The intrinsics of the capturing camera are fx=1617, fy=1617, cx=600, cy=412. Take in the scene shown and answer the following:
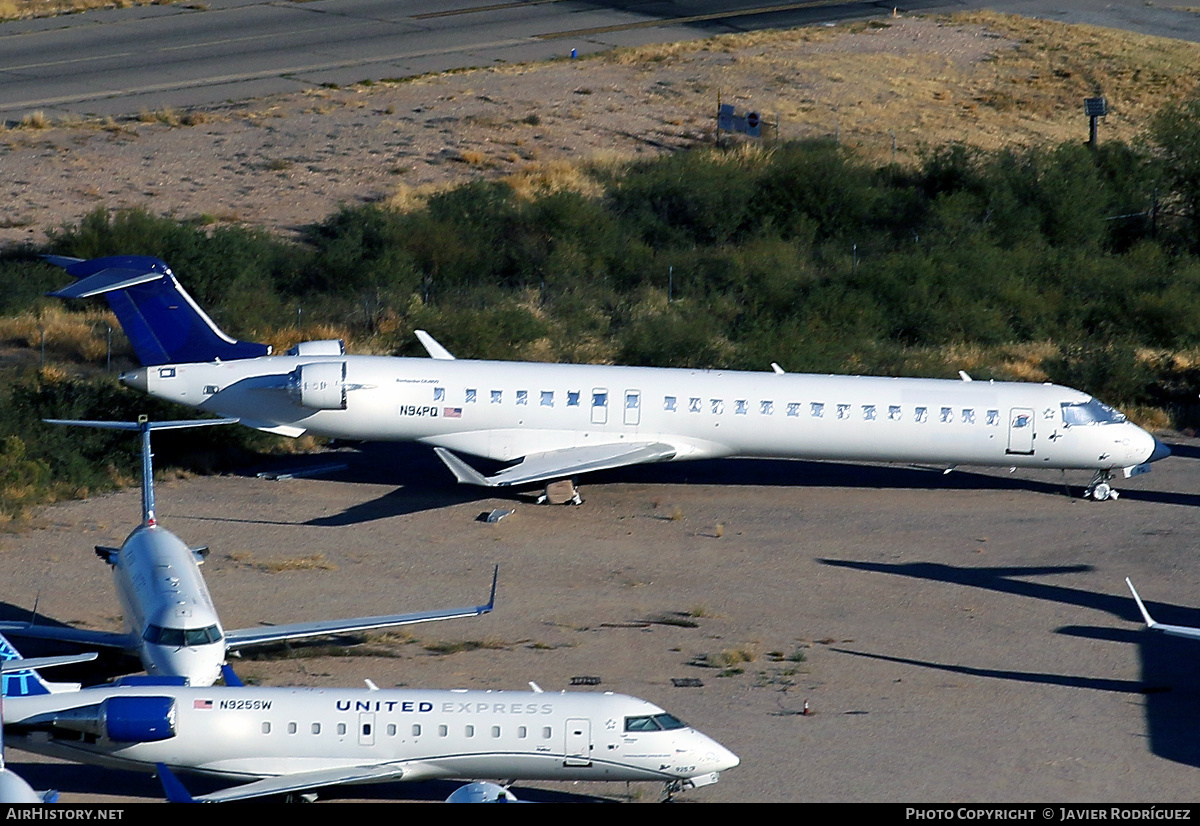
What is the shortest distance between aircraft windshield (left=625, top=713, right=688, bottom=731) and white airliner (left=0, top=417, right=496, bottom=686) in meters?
4.45

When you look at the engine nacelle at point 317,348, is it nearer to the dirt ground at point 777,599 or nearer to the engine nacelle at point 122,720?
the dirt ground at point 777,599

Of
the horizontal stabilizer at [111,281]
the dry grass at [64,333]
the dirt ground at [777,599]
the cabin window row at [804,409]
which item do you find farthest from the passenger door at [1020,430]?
the dry grass at [64,333]

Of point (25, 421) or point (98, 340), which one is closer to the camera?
point (25, 421)

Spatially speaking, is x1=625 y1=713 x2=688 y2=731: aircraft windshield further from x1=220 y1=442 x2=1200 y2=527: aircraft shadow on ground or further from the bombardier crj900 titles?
x1=220 y1=442 x2=1200 y2=527: aircraft shadow on ground

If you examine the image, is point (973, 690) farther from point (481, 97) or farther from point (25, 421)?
point (481, 97)

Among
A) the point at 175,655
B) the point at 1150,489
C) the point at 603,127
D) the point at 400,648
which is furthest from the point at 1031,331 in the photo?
the point at 175,655

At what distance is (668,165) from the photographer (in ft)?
190

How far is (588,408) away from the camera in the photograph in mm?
33156

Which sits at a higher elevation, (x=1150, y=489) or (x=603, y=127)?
(x=603, y=127)

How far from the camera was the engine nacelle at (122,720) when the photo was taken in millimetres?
18812

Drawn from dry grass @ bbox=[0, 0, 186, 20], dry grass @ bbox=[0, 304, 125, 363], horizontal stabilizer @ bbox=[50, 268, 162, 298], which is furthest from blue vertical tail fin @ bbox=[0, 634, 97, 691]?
dry grass @ bbox=[0, 0, 186, 20]

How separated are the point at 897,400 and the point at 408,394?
32.9ft

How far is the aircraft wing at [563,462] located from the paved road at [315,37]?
105 feet

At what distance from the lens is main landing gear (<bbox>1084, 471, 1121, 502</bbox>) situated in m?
34.1
